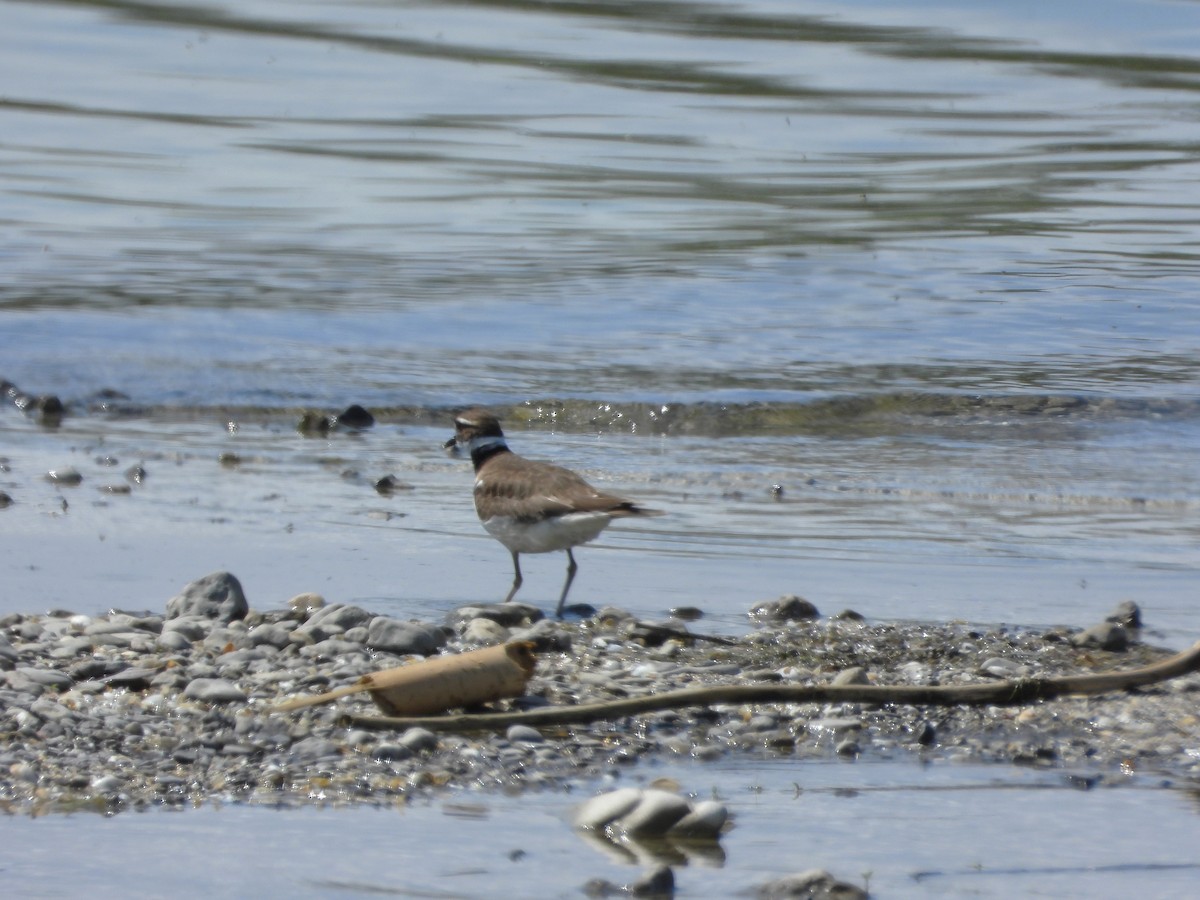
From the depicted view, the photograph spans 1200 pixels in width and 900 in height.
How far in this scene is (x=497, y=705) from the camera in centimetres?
510

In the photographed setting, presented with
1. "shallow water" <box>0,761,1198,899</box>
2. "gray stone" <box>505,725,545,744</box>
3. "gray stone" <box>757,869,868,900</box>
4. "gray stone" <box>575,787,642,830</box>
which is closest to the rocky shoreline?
"gray stone" <box>505,725,545,744</box>

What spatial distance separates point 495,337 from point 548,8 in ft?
61.9

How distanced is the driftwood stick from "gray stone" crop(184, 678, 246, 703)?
0.45m

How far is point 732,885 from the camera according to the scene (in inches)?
150

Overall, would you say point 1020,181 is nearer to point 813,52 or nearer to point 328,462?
point 813,52

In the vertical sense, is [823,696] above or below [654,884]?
above

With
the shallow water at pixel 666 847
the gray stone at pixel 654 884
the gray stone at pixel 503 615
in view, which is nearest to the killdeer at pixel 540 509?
the gray stone at pixel 503 615

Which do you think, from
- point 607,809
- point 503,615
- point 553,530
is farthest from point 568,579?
point 607,809

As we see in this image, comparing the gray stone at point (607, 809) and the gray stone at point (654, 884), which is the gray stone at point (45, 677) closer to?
the gray stone at point (607, 809)

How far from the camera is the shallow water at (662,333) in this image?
726cm

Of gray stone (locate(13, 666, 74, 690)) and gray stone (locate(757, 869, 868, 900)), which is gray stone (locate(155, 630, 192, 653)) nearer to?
gray stone (locate(13, 666, 74, 690))

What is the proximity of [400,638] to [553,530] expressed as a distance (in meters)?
1.42

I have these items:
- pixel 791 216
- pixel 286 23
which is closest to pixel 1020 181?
pixel 791 216

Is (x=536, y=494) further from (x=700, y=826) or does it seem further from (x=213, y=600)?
(x=700, y=826)
